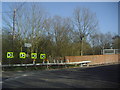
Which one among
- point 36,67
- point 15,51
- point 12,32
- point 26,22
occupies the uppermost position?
point 26,22

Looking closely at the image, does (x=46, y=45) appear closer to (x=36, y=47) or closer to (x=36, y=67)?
(x=36, y=47)

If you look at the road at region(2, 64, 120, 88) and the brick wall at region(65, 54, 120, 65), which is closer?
the road at region(2, 64, 120, 88)

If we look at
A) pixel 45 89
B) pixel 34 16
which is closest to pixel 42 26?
pixel 34 16

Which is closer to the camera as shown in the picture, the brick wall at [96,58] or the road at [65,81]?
the road at [65,81]

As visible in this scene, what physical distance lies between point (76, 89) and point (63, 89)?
592 millimetres

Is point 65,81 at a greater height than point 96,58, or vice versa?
point 96,58

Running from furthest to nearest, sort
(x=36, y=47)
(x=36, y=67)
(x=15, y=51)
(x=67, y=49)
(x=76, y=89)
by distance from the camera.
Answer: (x=67, y=49)
(x=36, y=47)
(x=15, y=51)
(x=36, y=67)
(x=76, y=89)

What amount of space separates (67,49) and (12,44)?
9.76 meters

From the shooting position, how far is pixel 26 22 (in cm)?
2156

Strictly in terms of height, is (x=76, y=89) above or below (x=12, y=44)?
below

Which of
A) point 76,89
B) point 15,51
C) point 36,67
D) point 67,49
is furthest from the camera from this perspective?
point 67,49

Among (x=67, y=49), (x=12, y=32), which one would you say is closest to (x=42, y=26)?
(x=12, y=32)

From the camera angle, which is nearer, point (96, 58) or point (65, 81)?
point (65, 81)

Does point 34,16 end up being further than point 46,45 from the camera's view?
No
